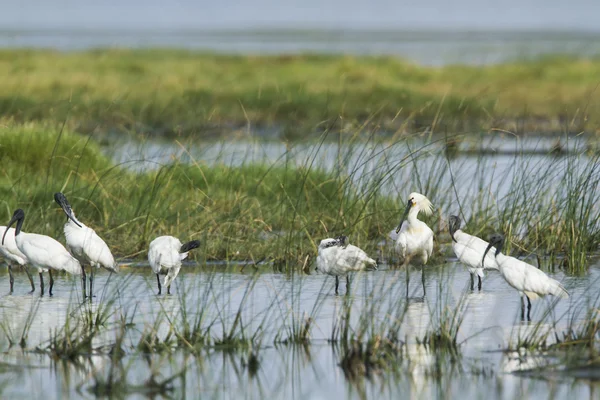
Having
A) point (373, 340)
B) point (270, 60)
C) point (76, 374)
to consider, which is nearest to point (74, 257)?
point (76, 374)

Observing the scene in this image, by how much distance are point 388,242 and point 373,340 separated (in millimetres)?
4363

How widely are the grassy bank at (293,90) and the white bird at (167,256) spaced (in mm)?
13761

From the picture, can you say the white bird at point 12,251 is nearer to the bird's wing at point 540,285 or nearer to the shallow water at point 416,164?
the shallow water at point 416,164

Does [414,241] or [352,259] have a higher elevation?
[414,241]

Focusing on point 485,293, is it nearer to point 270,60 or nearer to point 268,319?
point 268,319

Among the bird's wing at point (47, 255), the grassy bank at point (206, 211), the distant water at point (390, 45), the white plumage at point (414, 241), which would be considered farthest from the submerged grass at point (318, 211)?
Answer: the distant water at point (390, 45)

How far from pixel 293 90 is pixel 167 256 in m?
21.6

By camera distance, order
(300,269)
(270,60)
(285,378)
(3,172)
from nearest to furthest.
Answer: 1. (285,378)
2. (300,269)
3. (3,172)
4. (270,60)

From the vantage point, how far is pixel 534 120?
27.6 metres

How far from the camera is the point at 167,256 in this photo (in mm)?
9141

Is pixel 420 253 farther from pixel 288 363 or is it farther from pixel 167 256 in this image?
pixel 288 363

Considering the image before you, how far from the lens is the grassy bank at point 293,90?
1038 inches

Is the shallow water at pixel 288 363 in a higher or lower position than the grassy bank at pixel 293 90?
lower

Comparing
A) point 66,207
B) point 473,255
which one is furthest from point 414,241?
point 66,207
